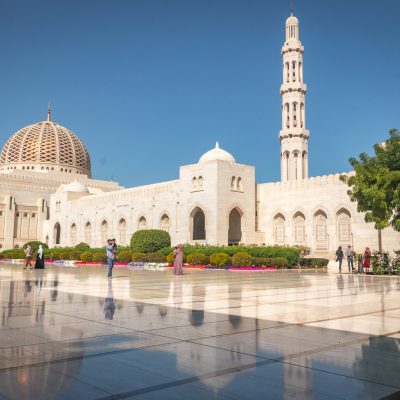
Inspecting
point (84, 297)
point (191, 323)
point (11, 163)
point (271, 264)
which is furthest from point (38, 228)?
point (191, 323)

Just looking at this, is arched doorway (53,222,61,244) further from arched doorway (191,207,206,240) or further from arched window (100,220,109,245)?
arched doorway (191,207,206,240)

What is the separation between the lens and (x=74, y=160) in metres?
57.1

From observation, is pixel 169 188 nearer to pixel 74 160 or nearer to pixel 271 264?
pixel 271 264

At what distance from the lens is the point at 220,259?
2245 centimetres

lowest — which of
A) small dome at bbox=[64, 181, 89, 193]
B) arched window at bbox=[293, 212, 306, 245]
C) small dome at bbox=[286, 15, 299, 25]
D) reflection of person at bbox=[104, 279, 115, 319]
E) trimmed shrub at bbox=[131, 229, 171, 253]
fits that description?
reflection of person at bbox=[104, 279, 115, 319]

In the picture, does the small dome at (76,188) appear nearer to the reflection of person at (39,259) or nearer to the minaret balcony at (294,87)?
the minaret balcony at (294,87)

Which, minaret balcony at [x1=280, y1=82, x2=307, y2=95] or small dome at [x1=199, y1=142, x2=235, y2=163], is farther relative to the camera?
minaret balcony at [x1=280, y1=82, x2=307, y2=95]

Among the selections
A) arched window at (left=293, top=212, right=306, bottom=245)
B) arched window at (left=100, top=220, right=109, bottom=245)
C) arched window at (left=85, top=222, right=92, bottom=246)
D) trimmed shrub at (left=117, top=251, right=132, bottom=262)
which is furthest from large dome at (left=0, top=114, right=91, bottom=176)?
arched window at (left=293, top=212, right=306, bottom=245)

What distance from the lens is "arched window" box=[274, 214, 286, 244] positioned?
29719mm

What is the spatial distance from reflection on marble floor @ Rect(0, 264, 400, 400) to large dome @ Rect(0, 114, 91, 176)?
5022cm

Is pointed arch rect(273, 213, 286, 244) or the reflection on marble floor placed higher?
pointed arch rect(273, 213, 286, 244)

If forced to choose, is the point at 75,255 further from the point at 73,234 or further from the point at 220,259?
the point at 73,234

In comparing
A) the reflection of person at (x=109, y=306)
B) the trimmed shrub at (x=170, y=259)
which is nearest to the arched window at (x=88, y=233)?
the trimmed shrub at (x=170, y=259)

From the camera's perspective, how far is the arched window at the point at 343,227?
26.2 m
